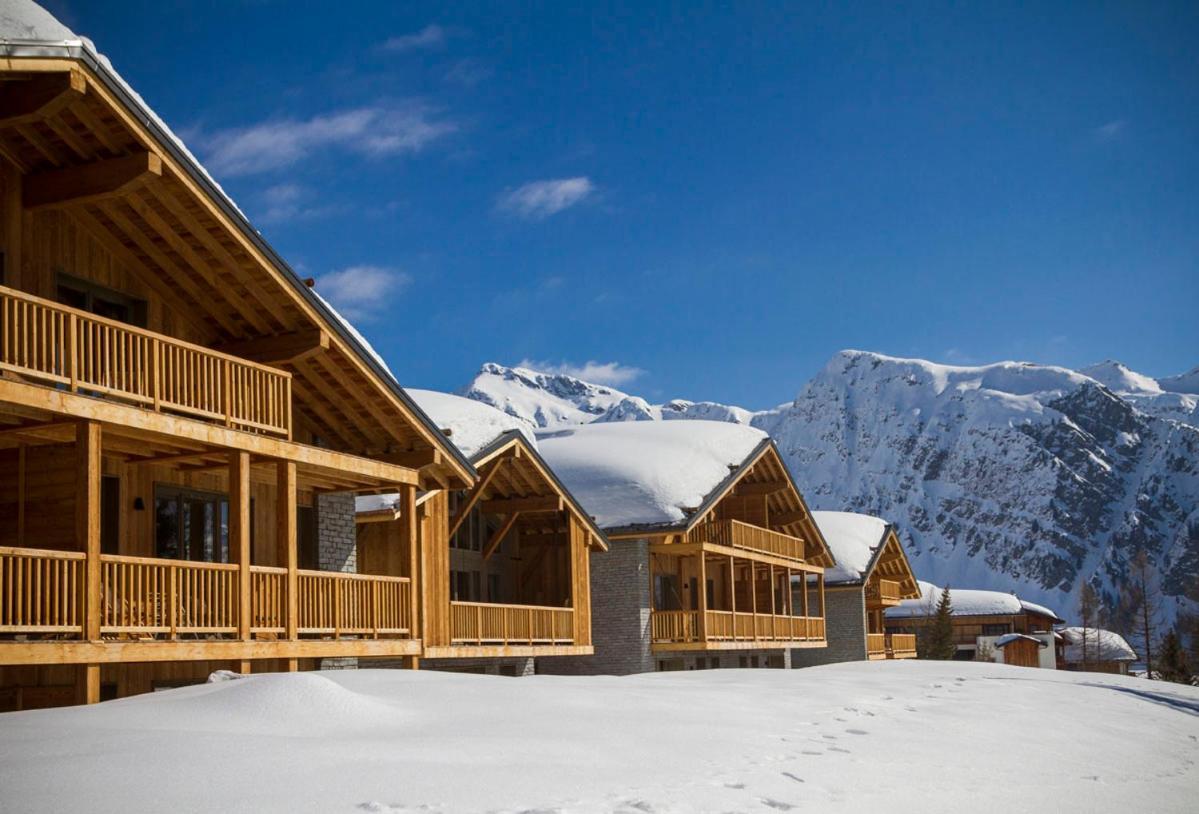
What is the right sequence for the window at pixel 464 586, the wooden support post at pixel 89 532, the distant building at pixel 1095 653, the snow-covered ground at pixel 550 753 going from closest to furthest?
the snow-covered ground at pixel 550 753 → the wooden support post at pixel 89 532 → the window at pixel 464 586 → the distant building at pixel 1095 653

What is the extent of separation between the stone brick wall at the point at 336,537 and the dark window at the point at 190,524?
1949 millimetres

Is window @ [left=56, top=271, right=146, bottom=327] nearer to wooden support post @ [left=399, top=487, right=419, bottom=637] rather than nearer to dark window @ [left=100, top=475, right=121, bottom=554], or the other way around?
dark window @ [left=100, top=475, right=121, bottom=554]

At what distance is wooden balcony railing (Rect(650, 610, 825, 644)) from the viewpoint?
33469 millimetres

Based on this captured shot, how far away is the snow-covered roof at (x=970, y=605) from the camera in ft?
262

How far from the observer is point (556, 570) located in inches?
1275

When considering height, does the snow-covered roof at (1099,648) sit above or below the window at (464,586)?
below

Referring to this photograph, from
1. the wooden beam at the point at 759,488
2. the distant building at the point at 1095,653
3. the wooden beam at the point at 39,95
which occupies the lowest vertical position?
the distant building at the point at 1095,653

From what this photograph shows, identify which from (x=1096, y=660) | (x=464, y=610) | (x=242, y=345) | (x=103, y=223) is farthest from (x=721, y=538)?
(x=1096, y=660)

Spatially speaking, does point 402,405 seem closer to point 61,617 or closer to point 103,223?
point 103,223

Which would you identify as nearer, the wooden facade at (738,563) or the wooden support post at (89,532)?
the wooden support post at (89,532)

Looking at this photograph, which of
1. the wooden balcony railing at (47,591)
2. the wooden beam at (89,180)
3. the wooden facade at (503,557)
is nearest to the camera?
the wooden balcony railing at (47,591)

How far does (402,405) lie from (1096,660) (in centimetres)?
7305

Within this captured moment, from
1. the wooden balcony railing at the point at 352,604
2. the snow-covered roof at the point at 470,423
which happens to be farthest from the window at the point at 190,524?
the snow-covered roof at the point at 470,423

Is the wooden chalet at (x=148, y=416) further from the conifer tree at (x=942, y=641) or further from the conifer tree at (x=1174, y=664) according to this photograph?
the conifer tree at (x=942, y=641)
